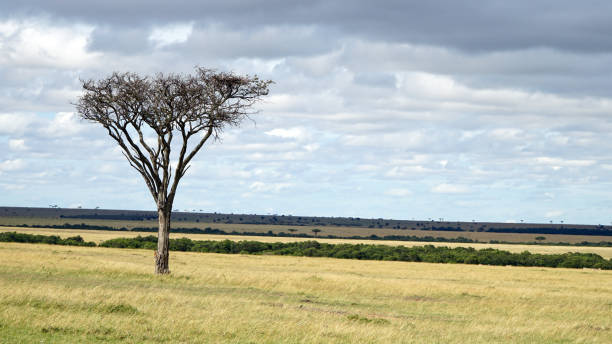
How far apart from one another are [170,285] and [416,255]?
157 feet

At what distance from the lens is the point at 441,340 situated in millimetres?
18656

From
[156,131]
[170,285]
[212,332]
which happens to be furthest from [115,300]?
[156,131]

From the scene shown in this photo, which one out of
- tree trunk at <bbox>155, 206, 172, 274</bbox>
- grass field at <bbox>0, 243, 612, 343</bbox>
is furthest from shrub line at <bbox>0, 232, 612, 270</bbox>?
tree trunk at <bbox>155, 206, 172, 274</bbox>

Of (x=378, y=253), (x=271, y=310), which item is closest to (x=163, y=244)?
(x=271, y=310)

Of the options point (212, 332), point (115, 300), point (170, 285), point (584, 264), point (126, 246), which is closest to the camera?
point (212, 332)

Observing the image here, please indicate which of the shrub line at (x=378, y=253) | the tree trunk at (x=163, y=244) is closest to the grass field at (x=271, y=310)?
the tree trunk at (x=163, y=244)

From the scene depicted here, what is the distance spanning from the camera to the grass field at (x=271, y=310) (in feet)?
58.9

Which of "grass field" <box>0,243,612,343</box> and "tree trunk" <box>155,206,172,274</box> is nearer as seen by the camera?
"grass field" <box>0,243,612,343</box>

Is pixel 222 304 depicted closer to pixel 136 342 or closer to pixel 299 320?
pixel 299 320

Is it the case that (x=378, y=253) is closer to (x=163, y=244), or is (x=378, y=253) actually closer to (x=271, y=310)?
(x=163, y=244)

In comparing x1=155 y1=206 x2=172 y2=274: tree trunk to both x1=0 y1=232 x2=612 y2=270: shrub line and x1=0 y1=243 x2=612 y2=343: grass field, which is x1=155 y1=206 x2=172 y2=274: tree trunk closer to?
x1=0 y1=243 x2=612 y2=343: grass field

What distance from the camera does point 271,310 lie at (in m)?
23.2

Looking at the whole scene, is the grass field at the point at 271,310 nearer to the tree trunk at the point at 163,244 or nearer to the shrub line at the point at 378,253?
the tree trunk at the point at 163,244

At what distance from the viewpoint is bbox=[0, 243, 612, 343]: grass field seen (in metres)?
17.9
